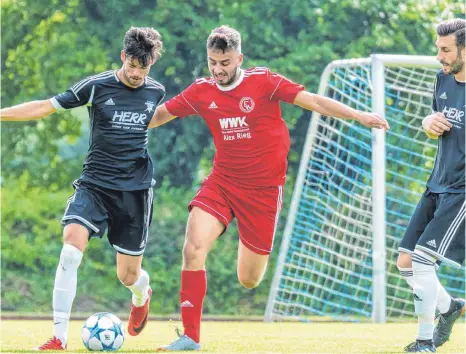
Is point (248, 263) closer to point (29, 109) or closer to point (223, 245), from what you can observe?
point (29, 109)

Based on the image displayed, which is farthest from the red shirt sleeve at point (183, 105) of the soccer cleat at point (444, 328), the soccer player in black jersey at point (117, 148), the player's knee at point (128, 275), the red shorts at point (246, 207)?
the soccer cleat at point (444, 328)

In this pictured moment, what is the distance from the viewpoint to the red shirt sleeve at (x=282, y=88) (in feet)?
23.9

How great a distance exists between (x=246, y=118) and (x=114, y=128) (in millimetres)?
916

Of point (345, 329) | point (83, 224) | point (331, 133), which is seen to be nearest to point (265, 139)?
point (83, 224)

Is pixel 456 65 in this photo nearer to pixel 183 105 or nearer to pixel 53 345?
pixel 183 105

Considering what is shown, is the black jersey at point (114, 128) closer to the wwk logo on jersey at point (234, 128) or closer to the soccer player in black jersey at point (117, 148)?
the soccer player in black jersey at point (117, 148)

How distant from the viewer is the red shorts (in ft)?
24.2

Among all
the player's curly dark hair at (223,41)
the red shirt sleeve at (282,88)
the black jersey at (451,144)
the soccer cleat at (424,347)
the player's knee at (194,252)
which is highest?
the player's curly dark hair at (223,41)

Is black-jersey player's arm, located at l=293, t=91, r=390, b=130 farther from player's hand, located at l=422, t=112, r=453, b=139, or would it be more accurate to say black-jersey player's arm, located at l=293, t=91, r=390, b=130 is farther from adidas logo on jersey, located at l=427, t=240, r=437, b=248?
adidas logo on jersey, located at l=427, t=240, r=437, b=248

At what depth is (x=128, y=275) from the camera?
26.1ft

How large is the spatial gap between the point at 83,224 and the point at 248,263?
134 cm

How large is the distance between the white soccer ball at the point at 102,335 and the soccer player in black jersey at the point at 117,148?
0.48m

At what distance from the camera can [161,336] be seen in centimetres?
920

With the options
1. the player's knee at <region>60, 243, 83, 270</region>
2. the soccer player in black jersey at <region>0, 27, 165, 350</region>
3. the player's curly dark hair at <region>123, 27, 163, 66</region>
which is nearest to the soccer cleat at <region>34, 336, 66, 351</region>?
the player's knee at <region>60, 243, 83, 270</region>
